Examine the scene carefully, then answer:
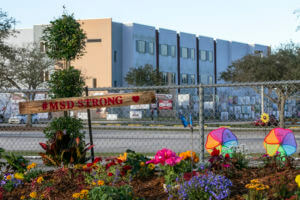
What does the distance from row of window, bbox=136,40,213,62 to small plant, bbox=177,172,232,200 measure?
50.8 m

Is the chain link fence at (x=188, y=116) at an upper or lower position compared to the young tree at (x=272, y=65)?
lower

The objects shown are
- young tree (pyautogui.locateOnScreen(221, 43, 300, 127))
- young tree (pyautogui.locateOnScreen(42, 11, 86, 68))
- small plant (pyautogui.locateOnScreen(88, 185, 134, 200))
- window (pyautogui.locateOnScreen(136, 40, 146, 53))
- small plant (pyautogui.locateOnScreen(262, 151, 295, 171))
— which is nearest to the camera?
small plant (pyautogui.locateOnScreen(88, 185, 134, 200))

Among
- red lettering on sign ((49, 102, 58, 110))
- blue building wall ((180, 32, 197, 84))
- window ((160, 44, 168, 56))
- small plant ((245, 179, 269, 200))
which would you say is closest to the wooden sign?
red lettering on sign ((49, 102, 58, 110))

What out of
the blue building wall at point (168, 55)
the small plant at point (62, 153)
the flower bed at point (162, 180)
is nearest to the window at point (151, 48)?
the blue building wall at point (168, 55)

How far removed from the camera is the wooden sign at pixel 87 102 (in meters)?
8.28

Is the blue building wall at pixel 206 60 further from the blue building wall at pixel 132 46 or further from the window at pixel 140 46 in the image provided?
the blue building wall at pixel 132 46

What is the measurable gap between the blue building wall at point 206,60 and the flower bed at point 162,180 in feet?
196

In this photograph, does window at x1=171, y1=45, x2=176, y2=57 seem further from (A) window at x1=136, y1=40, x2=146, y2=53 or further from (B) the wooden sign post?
(B) the wooden sign post

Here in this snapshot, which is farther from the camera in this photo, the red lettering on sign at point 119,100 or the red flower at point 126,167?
the red lettering on sign at point 119,100

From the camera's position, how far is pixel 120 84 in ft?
183

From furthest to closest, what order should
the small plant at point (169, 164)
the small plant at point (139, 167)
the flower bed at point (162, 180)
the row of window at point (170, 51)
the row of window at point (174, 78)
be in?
the row of window at point (174, 78) → the row of window at point (170, 51) → the small plant at point (139, 167) → the small plant at point (169, 164) → the flower bed at point (162, 180)

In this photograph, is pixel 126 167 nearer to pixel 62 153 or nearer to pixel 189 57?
pixel 62 153

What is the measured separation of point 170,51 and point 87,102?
53.2 metres

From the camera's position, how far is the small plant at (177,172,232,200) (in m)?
5.61
